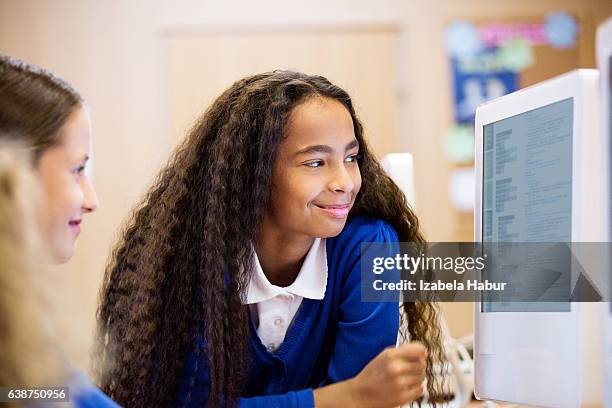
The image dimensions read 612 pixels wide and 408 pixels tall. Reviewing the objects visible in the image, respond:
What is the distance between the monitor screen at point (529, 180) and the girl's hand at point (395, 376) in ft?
0.43

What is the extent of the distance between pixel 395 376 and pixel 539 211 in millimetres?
194

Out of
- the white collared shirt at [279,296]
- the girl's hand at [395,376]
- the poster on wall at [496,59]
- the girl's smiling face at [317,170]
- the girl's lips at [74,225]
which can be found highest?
the poster on wall at [496,59]

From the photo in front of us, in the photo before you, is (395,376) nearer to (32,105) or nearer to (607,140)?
(607,140)

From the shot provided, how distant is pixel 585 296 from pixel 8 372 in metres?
0.46

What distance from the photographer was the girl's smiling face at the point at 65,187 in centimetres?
63

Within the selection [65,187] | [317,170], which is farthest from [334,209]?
[65,187]

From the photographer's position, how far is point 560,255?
26.3 inches

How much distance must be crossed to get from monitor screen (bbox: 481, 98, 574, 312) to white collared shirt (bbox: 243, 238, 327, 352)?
18 cm

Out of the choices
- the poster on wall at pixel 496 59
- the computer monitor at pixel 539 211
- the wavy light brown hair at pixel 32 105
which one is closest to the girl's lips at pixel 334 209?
the computer monitor at pixel 539 211

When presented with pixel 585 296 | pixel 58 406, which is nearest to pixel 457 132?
pixel 585 296

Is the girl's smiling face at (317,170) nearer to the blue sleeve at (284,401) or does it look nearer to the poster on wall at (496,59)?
the blue sleeve at (284,401)

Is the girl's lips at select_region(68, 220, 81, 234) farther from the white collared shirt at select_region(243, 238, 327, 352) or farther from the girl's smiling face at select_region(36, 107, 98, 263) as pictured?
the white collared shirt at select_region(243, 238, 327, 352)

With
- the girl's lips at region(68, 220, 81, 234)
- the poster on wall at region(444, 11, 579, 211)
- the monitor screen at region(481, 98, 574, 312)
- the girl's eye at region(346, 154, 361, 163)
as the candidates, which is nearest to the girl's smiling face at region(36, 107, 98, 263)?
the girl's lips at region(68, 220, 81, 234)

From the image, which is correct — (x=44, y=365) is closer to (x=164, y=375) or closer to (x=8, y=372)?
(x=8, y=372)
